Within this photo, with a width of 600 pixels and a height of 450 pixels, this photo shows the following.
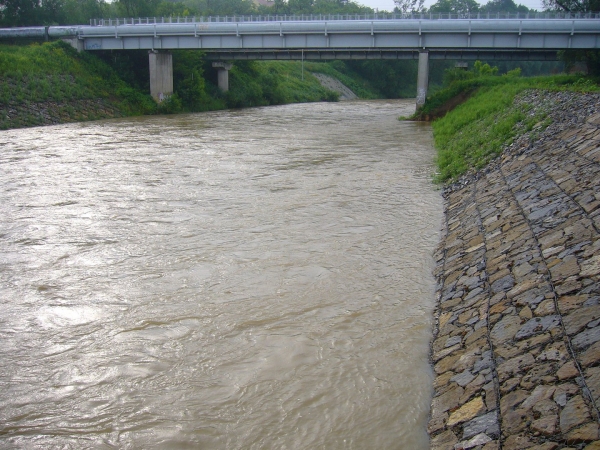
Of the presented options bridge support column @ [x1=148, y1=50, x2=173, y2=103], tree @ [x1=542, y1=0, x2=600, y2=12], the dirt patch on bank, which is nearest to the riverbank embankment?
tree @ [x1=542, y1=0, x2=600, y2=12]

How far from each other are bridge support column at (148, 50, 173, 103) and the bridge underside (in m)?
7.29

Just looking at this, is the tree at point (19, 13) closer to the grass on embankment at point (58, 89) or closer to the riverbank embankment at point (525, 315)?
the grass on embankment at point (58, 89)

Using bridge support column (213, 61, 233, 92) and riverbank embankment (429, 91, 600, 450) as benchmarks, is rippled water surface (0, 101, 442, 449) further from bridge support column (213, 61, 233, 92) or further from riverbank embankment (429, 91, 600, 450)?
bridge support column (213, 61, 233, 92)

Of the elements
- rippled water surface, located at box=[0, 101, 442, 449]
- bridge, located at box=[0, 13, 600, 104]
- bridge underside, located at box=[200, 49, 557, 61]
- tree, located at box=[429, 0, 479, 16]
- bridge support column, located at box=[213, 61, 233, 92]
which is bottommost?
rippled water surface, located at box=[0, 101, 442, 449]

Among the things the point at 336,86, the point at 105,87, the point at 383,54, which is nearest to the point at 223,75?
the point at 105,87

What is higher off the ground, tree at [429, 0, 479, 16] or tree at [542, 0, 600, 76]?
tree at [429, 0, 479, 16]

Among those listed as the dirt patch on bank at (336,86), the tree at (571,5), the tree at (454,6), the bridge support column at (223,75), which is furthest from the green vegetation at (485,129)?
the tree at (454,6)

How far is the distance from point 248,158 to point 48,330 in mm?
17090

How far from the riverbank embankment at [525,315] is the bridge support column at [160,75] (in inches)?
1802

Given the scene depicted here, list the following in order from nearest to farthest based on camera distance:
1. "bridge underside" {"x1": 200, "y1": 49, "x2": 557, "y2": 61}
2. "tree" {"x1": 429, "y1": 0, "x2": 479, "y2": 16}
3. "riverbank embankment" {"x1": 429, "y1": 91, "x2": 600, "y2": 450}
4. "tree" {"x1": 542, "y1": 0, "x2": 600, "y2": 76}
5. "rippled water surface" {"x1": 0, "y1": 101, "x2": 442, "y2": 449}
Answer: "riverbank embankment" {"x1": 429, "y1": 91, "x2": 600, "y2": 450}
"rippled water surface" {"x1": 0, "y1": 101, "x2": 442, "y2": 449}
"tree" {"x1": 542, "y1": 0, "x2": 600, "y2": 76}
"bridge underside" {"x1": 200, "y1": 49, "x2": 557, "y2": 61}
"tree" {"x1": 429, "y1": 0, "x2": 479, "y2": 16}

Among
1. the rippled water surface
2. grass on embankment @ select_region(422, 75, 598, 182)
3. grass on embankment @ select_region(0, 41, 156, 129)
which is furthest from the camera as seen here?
grass on embankment @ select_region(0, 41, 156, 129)

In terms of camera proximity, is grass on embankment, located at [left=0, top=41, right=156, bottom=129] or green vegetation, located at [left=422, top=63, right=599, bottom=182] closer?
green vegetation, located at [left=422, top=63, right=599, bottom=182]

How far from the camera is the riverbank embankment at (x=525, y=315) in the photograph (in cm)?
540

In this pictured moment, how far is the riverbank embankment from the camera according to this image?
17.7 feet
